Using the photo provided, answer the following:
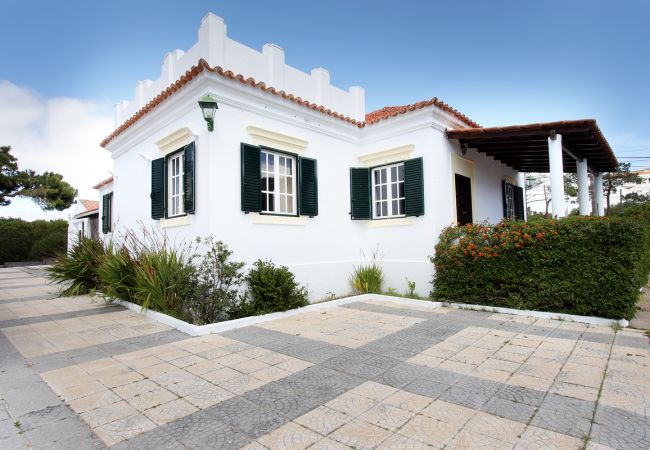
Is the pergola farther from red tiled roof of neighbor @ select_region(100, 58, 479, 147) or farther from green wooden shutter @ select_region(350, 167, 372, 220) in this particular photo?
green wooden shutter @ select_region(350, 167, 372, 220)

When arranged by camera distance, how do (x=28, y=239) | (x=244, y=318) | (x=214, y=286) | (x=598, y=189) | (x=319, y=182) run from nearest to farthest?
(x=244, y=318) → (x=214, y=286) → (x=319, y=182) → (x=598, y=189) → (x=28, y=239)

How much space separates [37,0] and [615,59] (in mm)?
17913

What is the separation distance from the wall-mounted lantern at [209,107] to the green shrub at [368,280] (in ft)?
16.0

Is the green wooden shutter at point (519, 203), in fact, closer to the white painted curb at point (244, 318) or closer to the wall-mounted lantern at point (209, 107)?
the white painted curb at point (244, 318)

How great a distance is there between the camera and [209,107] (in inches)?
236

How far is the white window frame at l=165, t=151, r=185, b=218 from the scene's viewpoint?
7480mm

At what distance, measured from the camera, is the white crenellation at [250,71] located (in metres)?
6.92

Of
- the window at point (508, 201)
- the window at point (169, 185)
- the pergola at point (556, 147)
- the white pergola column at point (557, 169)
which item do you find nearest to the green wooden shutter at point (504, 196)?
the window at point (508, 201)

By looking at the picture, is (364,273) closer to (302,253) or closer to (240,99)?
(302,253)

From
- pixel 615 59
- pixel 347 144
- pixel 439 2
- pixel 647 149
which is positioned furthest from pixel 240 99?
pixel 647 149

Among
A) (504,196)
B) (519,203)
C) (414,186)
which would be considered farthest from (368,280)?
(519,203)

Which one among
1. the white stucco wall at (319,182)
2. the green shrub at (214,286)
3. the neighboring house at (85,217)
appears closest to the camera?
the green shrub at (214,286)

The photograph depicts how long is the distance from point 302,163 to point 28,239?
2601 centimetres

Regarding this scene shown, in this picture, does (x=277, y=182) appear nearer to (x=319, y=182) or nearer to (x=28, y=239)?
(x=319, y=182)
